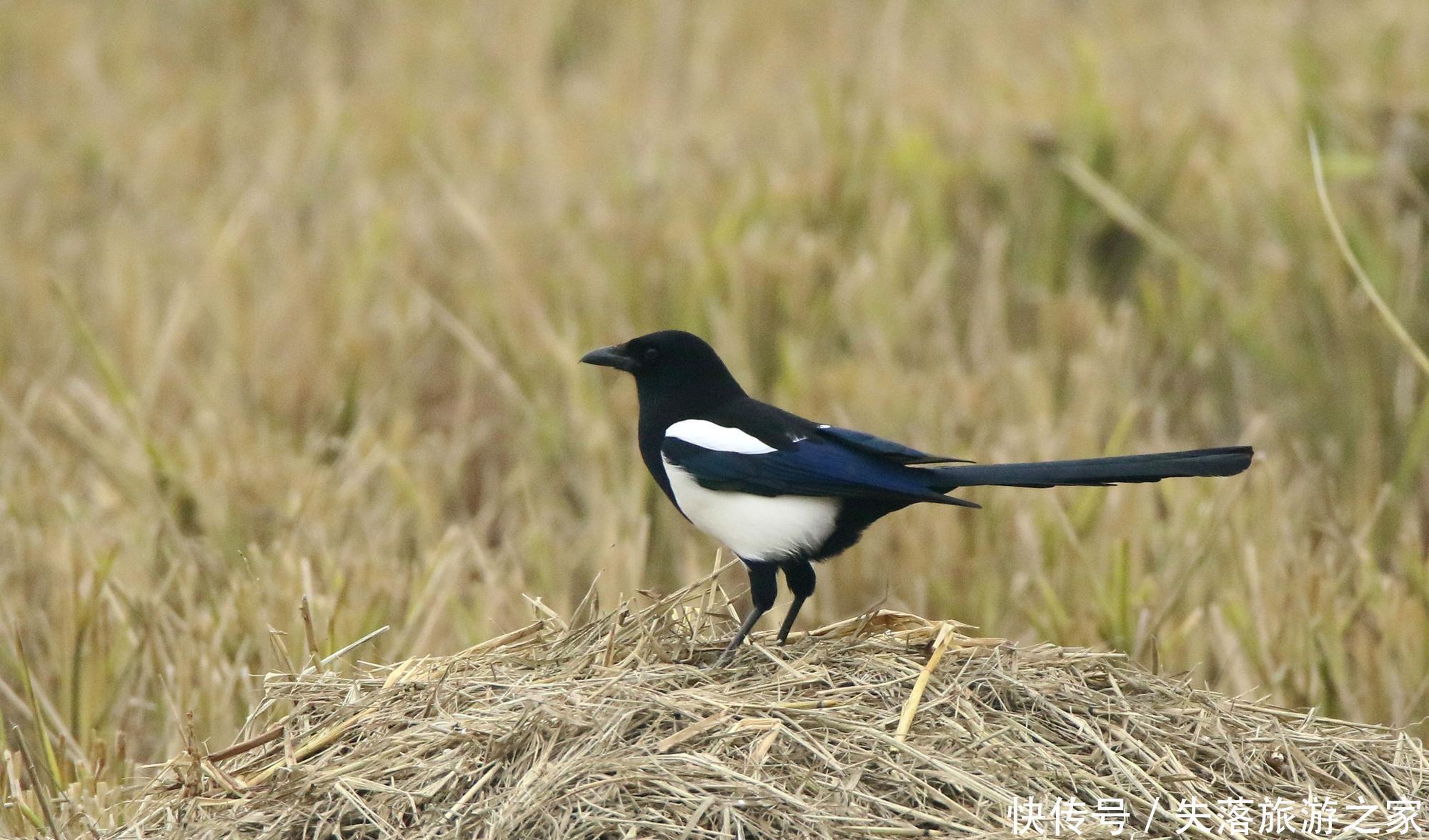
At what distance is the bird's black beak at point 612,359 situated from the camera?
283cm

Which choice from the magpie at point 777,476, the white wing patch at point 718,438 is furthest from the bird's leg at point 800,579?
the white wing patch at point 718,438

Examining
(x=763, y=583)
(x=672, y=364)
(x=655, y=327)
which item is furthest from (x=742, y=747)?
(x=655, y=327)

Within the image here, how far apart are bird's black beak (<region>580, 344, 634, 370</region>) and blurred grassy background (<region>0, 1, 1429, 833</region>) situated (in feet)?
2.04

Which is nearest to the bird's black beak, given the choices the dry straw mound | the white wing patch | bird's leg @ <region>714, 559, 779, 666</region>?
the white wing patch

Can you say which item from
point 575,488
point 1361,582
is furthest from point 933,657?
point 575,488

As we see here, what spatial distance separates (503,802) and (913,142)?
4.42 metres

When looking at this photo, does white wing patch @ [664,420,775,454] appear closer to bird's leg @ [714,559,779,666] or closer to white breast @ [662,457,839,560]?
white breast @ [662,457,839,560]

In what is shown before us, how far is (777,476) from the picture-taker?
2.61 meters

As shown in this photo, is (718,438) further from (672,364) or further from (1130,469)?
(1130,469)

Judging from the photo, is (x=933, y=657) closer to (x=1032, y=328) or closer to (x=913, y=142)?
(x=1032, y=328)

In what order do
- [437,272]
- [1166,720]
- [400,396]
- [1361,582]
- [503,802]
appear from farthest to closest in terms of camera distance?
[437,272]
[400,396]
[1361,582]
[1166,720]
[503,802]

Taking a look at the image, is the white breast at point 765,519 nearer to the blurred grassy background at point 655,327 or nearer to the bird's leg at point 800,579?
the bird's leg at point 800,579

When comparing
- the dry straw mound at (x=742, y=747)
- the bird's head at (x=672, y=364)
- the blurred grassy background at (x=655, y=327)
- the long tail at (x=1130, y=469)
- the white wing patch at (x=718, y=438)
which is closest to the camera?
the dry straw mound at (x=742, y=747)

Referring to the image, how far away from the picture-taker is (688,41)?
337 inches
